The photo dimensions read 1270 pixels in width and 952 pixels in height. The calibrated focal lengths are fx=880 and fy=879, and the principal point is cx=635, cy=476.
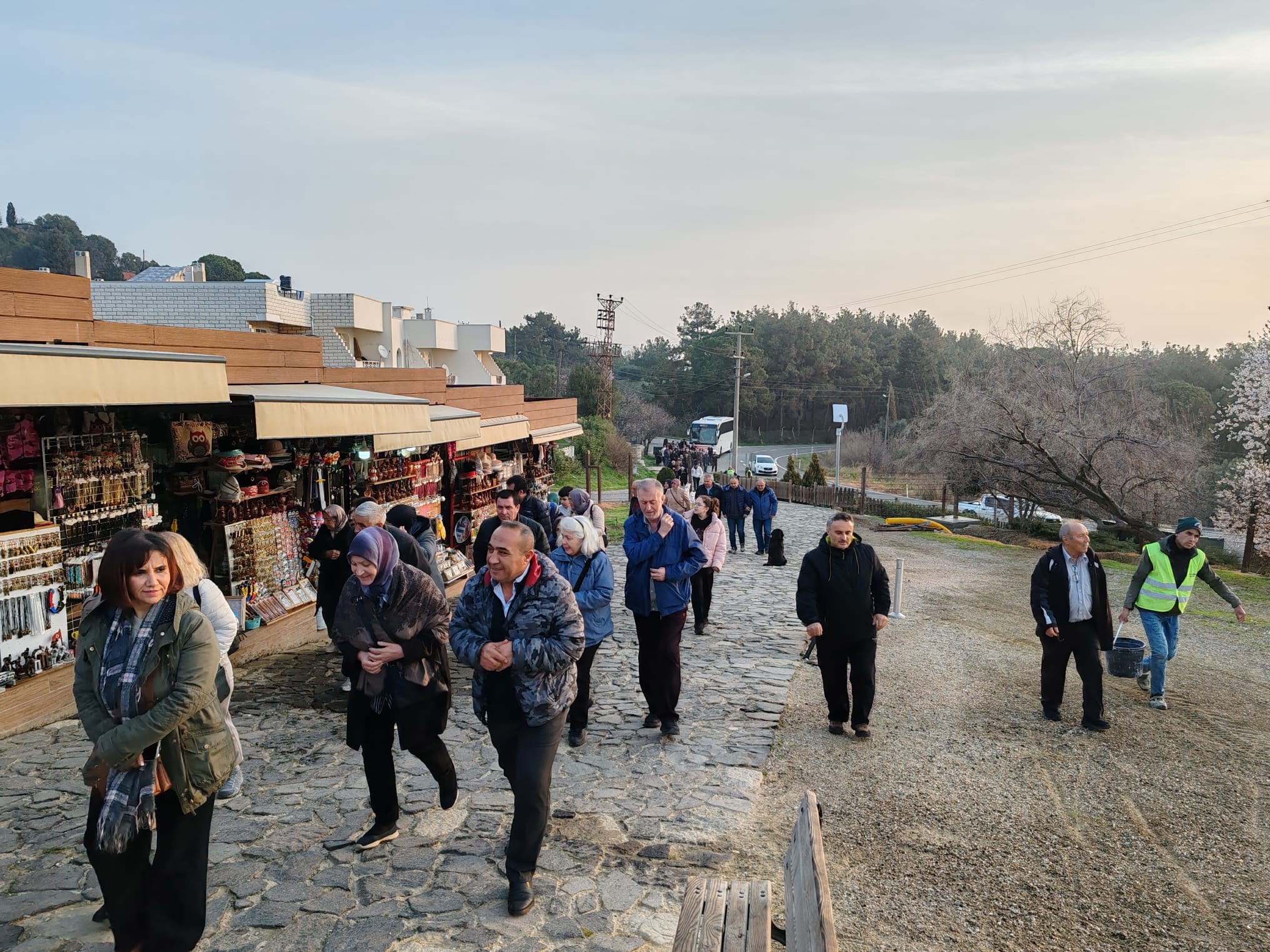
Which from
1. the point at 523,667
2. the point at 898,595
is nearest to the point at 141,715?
the point at 523,667

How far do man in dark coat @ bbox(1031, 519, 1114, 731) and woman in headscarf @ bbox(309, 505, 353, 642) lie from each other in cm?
583

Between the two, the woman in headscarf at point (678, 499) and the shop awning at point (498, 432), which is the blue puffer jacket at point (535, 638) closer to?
the woman in headscarf at point (678, 499)

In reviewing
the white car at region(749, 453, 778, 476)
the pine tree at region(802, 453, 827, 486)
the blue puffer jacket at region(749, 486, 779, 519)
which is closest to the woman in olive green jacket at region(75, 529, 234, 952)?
the blue puffer jacket at region(749, 486, 779, 519)

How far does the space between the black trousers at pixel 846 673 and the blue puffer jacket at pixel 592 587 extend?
5.89ft

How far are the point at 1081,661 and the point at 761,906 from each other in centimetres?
506

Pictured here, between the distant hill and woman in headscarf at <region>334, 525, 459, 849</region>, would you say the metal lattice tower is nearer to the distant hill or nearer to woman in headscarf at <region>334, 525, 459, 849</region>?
the distant hill

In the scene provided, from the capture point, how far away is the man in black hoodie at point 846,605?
6734mm

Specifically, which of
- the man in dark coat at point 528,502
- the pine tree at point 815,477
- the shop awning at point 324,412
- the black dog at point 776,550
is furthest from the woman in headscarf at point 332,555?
the pine tree at point 815,477

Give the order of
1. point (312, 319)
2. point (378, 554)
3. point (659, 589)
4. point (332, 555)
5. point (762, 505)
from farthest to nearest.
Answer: point (312, 319) < point (762, 505) < point (332, 555) < point (659, 589) < point (378, 554)

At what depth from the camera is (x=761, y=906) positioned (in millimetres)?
3480

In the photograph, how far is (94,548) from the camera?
23.7 feet

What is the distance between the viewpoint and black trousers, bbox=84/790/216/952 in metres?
3.51

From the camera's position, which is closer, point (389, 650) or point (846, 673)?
point (389, 650)

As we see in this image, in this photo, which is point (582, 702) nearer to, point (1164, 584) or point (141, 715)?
point (141, 715)
